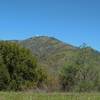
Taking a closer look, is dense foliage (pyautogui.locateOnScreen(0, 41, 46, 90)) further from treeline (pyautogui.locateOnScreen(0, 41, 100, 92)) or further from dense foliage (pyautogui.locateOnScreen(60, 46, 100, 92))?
dense foliage (pyautogui.locateOnScreen(60, 46, 100, 92))

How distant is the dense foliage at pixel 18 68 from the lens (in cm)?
5466

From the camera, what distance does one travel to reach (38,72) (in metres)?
60.5

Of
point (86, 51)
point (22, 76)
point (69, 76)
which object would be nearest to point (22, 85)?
point (22, 76)

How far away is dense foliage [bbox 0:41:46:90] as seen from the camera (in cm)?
5466

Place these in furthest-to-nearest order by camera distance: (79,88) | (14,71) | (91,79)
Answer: (14,71) → (91,79) → (79,88)

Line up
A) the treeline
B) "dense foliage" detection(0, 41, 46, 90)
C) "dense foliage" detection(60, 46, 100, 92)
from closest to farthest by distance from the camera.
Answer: the treeline
"dense foliage" detection(60, 46, 100, 92)
"dense foliage" detection(0, 41, 46, 90)

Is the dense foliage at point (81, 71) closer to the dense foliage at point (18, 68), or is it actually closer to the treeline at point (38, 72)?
the treeline at point (38, 72)

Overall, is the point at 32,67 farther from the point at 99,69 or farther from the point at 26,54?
the point at 99,69

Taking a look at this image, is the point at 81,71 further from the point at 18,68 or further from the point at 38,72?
the point at 18,68

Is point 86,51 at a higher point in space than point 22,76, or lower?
higher

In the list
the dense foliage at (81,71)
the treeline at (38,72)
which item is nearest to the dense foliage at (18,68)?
the treeline at (38,72)

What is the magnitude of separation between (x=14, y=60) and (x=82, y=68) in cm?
1123

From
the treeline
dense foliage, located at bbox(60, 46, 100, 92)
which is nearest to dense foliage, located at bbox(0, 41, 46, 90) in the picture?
the treeline

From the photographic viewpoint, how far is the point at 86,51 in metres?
54.9
